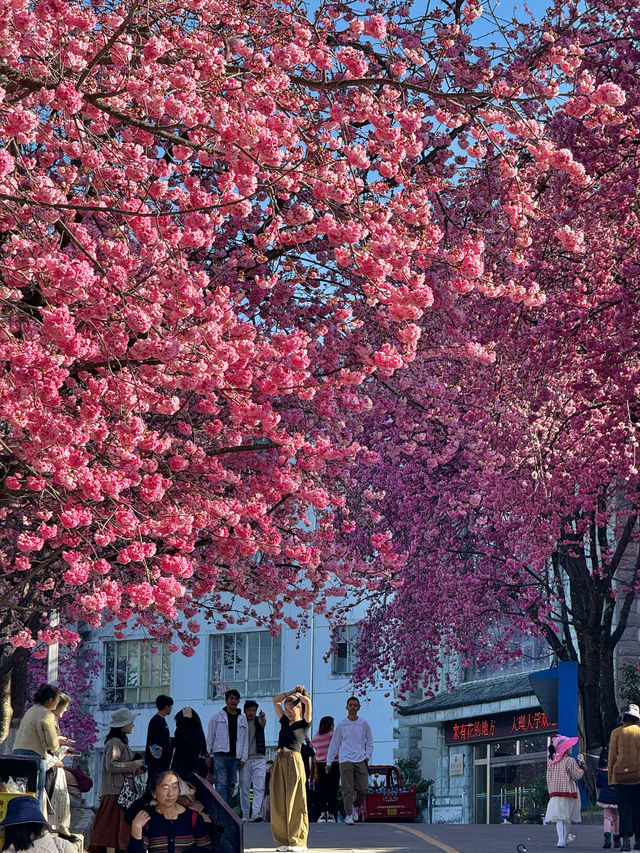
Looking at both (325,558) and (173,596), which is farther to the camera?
(325,558)

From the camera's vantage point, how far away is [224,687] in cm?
4522

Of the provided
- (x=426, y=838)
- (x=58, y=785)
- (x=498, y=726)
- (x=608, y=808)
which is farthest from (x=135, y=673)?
(x=58, y=785)

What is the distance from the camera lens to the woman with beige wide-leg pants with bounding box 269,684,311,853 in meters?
15.9

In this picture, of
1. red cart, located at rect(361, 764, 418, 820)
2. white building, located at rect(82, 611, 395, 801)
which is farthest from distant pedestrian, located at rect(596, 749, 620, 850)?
white building, located at rect(82, 611, 395, 801)

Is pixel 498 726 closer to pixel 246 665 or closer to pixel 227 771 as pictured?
pixel 246 665

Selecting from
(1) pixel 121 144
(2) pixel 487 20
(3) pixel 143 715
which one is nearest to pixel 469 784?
(3) pixel 143 715

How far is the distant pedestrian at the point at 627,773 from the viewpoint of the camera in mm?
16094

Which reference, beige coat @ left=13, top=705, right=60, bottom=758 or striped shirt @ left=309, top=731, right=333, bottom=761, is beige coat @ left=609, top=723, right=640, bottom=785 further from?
striped shirt @ left=309, top=731, right=333, bottom=761

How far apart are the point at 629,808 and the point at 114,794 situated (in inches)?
228

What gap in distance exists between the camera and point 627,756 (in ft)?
52.9

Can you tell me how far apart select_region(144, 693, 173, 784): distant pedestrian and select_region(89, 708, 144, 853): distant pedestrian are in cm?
13

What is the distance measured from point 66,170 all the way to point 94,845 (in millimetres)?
7805

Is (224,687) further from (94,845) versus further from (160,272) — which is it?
(160,272)

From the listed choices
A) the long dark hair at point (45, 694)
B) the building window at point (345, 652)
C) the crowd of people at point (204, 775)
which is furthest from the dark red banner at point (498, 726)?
the long dark hair at point (45, 694)
